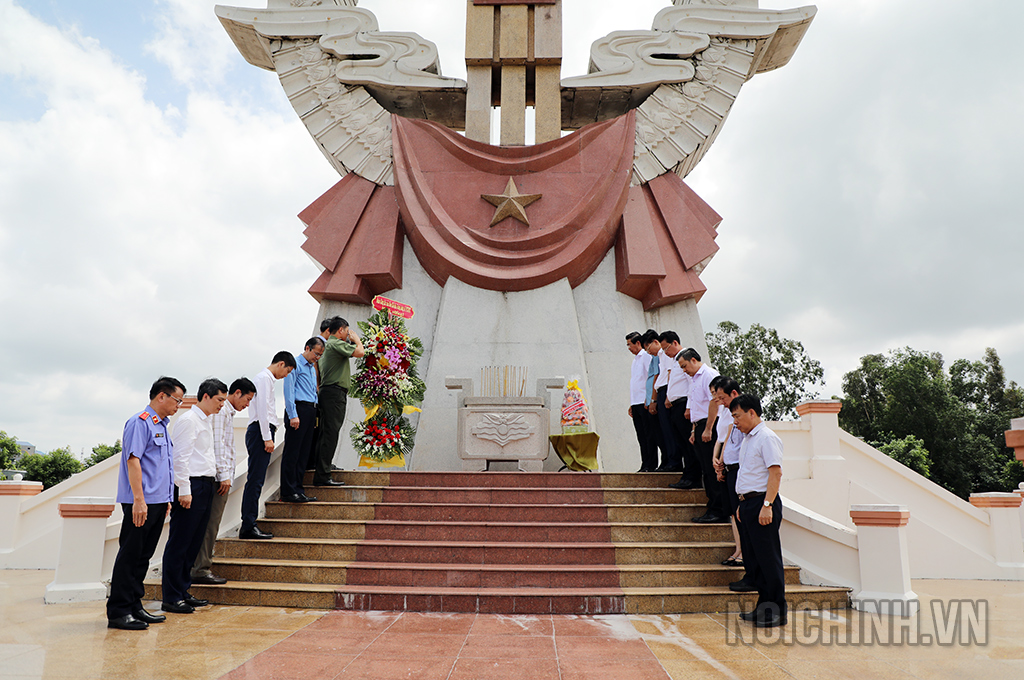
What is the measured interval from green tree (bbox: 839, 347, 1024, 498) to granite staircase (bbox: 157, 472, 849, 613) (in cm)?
1957

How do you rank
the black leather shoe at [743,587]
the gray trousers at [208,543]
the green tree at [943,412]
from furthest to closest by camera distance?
the green tree at [943,412] → the gray trousers at [208,543] → the black leather shoe at [743,587]

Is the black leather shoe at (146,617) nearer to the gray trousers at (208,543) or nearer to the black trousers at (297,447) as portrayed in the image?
the gray trousers at (208,543)

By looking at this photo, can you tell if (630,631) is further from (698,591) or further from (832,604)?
(832,604)

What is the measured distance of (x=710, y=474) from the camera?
17.4 feet

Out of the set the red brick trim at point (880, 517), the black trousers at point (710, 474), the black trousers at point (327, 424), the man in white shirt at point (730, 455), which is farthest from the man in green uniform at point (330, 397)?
the red brick trim at point (880, 517)

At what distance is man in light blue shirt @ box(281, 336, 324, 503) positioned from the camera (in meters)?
5.50

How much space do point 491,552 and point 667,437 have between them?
2172 mm

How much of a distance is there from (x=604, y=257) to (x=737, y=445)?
604 centimetres

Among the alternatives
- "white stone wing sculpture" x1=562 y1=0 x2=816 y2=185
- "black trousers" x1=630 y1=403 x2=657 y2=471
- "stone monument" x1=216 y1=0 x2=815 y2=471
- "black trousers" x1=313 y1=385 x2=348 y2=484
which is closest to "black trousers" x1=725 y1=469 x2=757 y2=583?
"black trousers" x1=630 y1=403 x2=657 y2=471

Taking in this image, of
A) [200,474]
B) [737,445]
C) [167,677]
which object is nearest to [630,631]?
[737,445]

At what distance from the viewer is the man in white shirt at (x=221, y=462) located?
4.50 meters

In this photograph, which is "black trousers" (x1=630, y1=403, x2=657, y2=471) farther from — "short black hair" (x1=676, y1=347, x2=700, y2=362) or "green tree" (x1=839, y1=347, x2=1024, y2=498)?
"green tree" (x1=839, y1=347, x2=1024, y2=498)

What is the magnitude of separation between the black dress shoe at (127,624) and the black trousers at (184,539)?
40cm

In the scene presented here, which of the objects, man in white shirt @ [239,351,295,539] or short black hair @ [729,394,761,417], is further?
man in white shirt @ [239,351,295,539]
